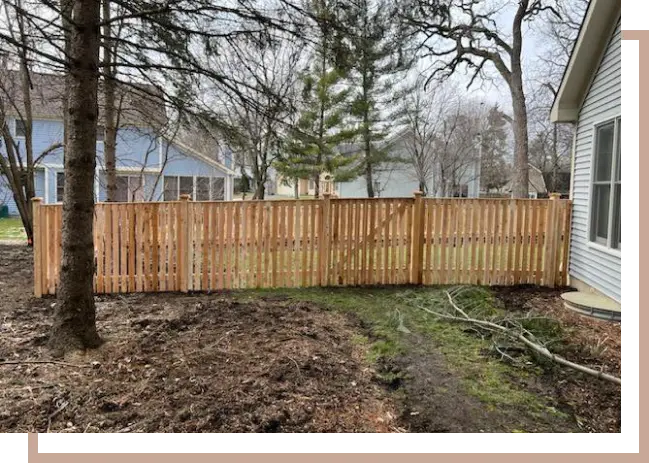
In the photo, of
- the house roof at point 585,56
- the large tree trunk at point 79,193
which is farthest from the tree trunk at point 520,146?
the large tree trunk at point 79,193

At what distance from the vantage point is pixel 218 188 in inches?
679

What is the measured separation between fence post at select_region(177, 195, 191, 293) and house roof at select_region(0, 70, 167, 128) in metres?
0.99

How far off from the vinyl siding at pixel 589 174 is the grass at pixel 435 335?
3.91 feet

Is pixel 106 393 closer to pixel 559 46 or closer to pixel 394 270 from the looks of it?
pixel 394 270

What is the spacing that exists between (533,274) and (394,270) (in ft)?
6.29

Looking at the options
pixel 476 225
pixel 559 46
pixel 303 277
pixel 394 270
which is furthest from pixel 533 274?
pixel 559 46

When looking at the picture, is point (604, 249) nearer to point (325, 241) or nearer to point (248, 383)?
point (325, 241)

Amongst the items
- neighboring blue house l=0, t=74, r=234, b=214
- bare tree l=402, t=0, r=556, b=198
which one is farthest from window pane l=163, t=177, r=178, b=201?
bare tree l=402, t=0, r=556, b=198

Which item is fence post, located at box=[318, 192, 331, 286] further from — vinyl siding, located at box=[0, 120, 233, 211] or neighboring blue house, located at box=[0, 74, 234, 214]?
vinyl siding, located at box=[0, 120, 233, 211]

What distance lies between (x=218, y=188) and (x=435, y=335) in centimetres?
1452

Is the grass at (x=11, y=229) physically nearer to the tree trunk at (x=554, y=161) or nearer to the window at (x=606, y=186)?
the window at (x=606, y=186)

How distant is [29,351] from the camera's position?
322 centimetres

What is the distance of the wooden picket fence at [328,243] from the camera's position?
17.5ft

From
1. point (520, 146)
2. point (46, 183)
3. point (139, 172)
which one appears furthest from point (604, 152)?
point (46, 183)
